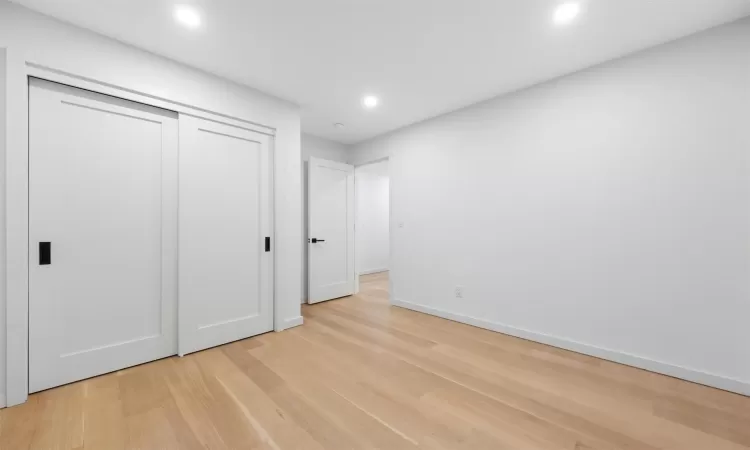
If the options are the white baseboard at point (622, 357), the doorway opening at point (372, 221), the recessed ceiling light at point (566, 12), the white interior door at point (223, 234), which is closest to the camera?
the recessed ceiling light at point (566, 12)

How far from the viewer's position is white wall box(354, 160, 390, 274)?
7.25 m

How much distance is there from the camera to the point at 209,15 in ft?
6.81

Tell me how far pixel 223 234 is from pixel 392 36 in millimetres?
2398

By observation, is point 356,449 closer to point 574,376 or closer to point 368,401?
point 368,401

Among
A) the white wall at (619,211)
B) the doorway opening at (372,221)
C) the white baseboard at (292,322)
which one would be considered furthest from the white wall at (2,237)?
the doorway opening at (372,221)

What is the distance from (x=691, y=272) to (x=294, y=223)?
11.9ft

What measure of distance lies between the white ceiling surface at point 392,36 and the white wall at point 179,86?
0.11 meters

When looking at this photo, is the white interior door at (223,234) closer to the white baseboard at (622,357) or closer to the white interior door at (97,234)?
the white interior door at (97,234)

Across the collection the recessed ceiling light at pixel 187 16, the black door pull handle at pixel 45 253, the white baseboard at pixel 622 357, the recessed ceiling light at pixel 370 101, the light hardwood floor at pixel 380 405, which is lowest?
the light hardwood floor at pixel 380 405

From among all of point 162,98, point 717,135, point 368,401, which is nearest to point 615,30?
point 717,135

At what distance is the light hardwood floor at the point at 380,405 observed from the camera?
1.62 m

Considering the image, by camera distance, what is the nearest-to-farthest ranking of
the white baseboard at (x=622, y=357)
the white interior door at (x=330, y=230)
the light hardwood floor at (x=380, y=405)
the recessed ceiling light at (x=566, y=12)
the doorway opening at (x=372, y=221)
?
the light hardwood floor at (x=380, y=405) → the recessed ceiling light at (x=566, y=12) → the white baseboard at (x=622, y=357) → the white interior door at (x=330, y=230) → the doorway opening at (x=372, y=221)

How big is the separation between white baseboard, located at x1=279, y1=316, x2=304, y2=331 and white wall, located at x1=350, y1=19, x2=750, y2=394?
189 centimetres

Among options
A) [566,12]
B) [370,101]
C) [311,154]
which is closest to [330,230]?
[311,154]
